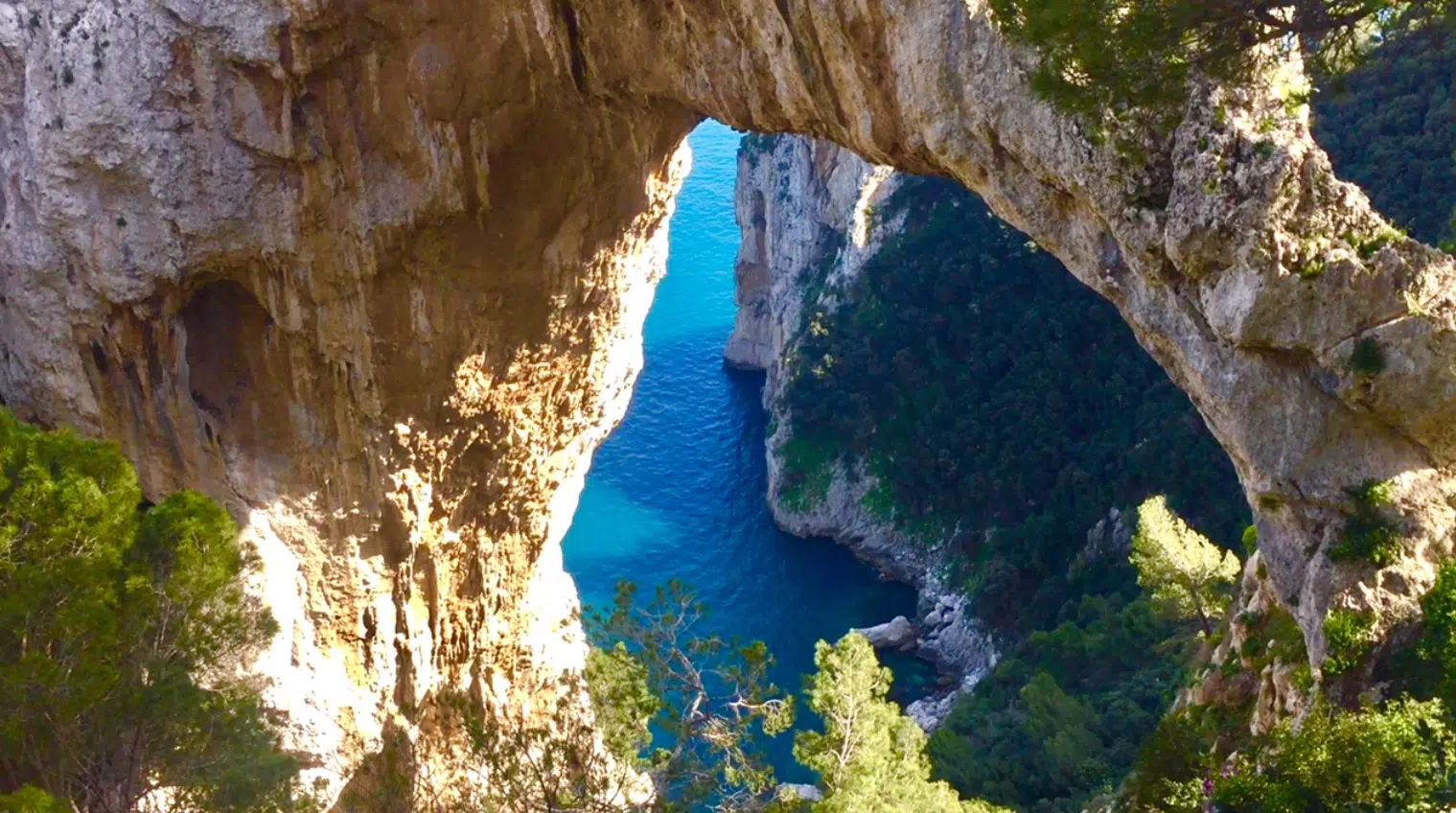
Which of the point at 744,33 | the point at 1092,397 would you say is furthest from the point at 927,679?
the point at 744,33

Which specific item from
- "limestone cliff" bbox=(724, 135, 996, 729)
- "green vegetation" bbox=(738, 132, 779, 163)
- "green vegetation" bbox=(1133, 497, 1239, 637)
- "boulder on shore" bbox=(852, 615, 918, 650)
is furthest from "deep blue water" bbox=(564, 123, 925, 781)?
"green vegetation" bbox=(1133, 497, 1239, 637)

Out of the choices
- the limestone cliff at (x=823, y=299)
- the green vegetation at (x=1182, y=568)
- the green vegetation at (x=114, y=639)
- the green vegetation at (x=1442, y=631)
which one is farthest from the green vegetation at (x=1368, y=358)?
the limestone cliff at (x=823, y=299)

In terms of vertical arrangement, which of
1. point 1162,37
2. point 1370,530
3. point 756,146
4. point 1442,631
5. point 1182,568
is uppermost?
point 756,146

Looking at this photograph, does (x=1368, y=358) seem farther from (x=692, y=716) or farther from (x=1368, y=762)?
(x=692, y=716)

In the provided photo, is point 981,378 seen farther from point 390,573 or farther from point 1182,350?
point 1182,350

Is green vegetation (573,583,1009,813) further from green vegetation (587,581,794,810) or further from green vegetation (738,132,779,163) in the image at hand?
green vegetation (738,132,779,163)

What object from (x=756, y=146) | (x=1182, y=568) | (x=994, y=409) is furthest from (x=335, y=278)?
(x=756, y=146)
